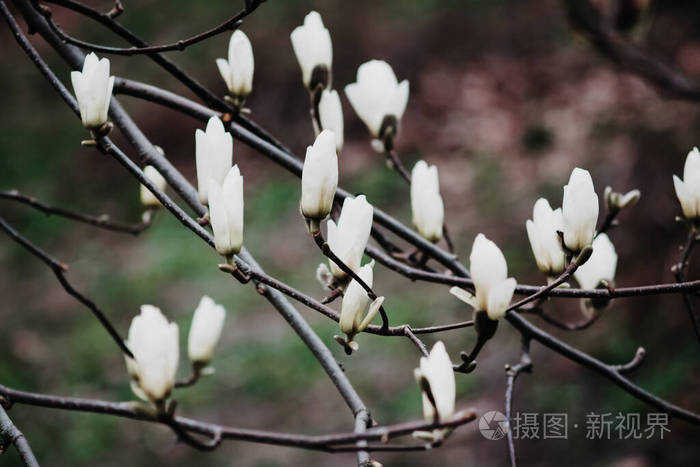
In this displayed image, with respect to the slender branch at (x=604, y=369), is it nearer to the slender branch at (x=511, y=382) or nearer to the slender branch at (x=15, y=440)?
the slender branch at (x=511, y=382)

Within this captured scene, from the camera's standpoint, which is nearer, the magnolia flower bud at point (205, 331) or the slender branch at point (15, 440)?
the slender branch at point (15, 440)

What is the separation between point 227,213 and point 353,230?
140 mm

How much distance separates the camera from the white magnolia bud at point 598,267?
3.02 ft

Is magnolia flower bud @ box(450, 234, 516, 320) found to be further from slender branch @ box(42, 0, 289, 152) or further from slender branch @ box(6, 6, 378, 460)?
slender branch @ box(42, 0, 289, 152)

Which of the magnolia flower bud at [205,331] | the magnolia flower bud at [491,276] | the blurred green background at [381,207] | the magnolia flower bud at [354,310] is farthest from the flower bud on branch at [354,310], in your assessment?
the blurred green background at [381,207]

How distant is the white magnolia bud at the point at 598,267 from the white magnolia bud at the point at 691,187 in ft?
0.42

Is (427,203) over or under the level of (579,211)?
over

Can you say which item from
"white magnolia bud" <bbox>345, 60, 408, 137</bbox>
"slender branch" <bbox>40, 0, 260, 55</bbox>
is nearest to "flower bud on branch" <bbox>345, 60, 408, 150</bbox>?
"white magnolia bud" <bbox>345, 60, 408, 137</bbox>

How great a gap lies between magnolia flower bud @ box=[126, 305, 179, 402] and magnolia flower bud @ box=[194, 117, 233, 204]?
0.66 ft

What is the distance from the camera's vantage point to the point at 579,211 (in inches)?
27.7

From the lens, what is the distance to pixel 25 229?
4453 mm

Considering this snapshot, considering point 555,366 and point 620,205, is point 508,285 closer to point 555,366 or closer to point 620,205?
point 620,205

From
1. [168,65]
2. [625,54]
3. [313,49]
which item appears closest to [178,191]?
[168,65]

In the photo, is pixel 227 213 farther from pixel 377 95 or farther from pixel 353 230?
pixel 377 95
